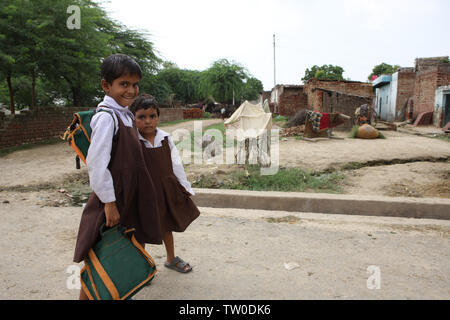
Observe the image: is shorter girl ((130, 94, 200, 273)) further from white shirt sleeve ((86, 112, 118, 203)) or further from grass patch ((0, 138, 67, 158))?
grass patch ((0, 138, 67, 158))

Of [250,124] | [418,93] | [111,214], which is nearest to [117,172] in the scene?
[111,214]

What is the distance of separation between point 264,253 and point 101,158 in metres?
1.62

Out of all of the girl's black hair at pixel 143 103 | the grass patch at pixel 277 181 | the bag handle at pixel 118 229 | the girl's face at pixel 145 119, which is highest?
the girl's black hair at pixel 143 103

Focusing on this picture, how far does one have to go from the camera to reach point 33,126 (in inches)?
417

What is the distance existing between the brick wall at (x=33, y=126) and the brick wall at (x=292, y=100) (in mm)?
13289

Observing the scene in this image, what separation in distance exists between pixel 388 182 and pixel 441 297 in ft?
10.0

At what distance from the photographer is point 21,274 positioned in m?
2.22

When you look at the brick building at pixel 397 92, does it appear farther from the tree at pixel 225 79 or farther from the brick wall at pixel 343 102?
the tree at pixel 225 79

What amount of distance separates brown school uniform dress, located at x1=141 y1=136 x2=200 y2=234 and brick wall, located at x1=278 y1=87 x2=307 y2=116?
1926 cm

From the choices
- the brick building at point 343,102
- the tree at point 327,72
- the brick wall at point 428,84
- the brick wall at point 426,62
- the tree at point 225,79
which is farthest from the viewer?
the tree at point 327,72

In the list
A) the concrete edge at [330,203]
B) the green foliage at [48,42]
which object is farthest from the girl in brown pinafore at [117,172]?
the green foliage at [48,42]

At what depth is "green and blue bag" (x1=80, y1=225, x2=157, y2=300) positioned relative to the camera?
1.48m

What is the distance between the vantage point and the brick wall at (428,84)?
1670 centimetres

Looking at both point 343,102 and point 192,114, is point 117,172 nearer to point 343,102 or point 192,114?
point 343,102
